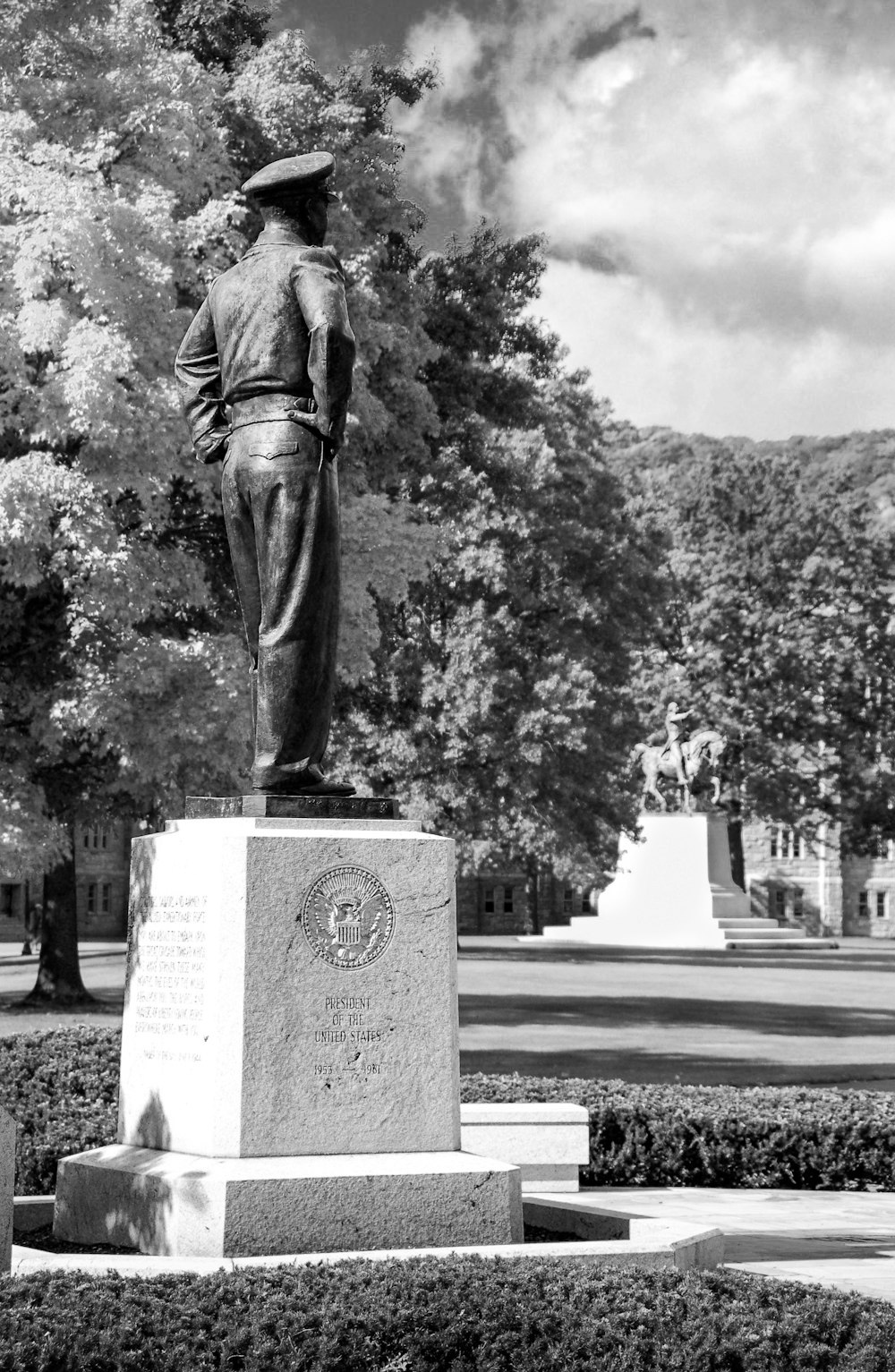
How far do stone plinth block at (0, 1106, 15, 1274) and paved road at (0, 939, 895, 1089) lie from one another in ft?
37.6

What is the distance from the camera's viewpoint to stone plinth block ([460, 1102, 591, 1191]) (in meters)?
10.6

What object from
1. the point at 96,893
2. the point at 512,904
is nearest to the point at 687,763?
the point at 96,893

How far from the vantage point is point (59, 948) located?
26.4m

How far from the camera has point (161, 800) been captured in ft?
70.6

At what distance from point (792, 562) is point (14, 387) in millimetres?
43224

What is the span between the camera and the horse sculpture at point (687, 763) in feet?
178

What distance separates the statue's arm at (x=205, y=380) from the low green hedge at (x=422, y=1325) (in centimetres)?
373

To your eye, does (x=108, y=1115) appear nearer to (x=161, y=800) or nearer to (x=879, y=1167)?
(x=879, y=1167)

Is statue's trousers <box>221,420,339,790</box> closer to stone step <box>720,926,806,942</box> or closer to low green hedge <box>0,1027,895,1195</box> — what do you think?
low green hedge <box>0,1027,895,1195</box>

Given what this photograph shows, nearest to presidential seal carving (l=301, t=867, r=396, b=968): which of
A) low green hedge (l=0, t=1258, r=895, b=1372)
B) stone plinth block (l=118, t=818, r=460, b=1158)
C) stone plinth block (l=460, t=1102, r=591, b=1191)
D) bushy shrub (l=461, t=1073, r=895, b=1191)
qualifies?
stone plinth block (l=118, t=818, r=460, b=1158)

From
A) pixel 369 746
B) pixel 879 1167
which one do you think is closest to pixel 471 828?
pixel 369 746

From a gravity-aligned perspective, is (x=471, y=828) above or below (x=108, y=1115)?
above

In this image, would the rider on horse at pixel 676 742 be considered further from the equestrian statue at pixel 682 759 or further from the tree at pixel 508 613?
the tree at pixel 508 613

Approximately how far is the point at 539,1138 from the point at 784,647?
47543 mm
